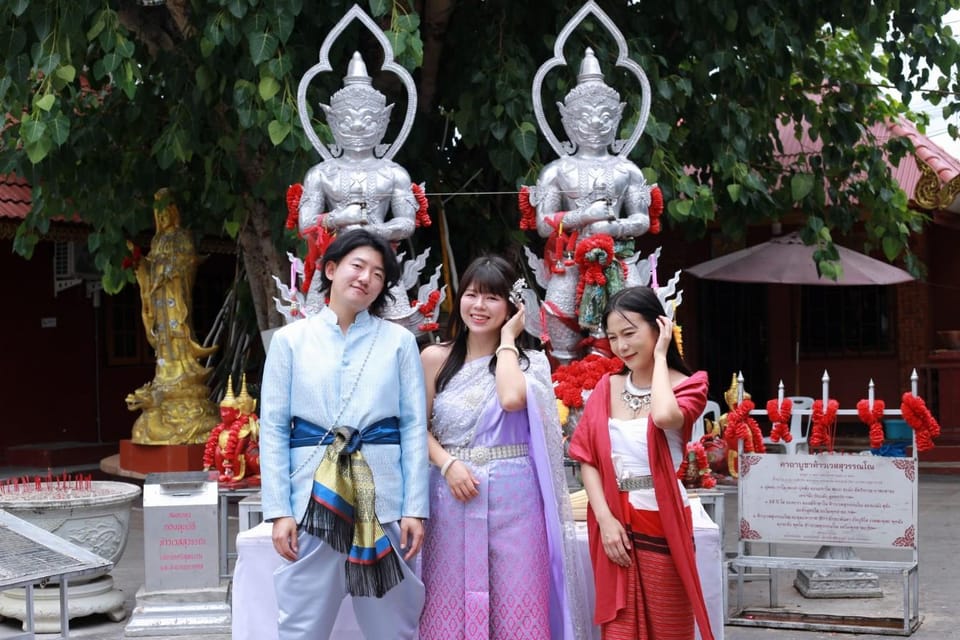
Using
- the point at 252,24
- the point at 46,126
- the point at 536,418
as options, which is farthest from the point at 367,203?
the point at 536,418

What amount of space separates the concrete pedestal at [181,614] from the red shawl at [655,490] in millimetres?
2329

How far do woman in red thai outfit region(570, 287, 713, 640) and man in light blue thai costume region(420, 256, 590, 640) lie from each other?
Result: 118mm

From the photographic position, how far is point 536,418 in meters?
3.71

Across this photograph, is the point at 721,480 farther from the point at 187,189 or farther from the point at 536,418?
the point at 187,189

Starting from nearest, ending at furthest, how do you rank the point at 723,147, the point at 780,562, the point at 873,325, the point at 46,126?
the point at 780,562 < the point at 46,126 < the point at 723,147 < the point at 873,325

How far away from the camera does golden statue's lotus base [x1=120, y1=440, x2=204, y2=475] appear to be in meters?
9.76

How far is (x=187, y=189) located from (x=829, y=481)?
5444 mm

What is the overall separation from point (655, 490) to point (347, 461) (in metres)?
0.88

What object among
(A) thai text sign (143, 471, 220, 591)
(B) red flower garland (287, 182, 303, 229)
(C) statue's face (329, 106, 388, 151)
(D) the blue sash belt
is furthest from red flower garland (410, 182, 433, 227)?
(D) the blue sash belt

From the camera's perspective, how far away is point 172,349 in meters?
10.2

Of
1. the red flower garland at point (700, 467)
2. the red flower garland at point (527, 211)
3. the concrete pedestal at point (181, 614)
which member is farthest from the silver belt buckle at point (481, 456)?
the red flower garland at point (527, 211)

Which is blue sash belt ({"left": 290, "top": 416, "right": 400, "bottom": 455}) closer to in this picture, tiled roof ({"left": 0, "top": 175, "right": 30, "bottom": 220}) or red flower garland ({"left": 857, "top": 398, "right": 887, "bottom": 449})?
red flower garland ({"left": 857, "top": 398, "right": 887, "bottom": 449})

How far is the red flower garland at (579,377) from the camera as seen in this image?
5500 mm

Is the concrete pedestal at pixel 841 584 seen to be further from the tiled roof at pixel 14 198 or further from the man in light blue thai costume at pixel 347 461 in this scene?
the tiled roof at pixel 14 198
